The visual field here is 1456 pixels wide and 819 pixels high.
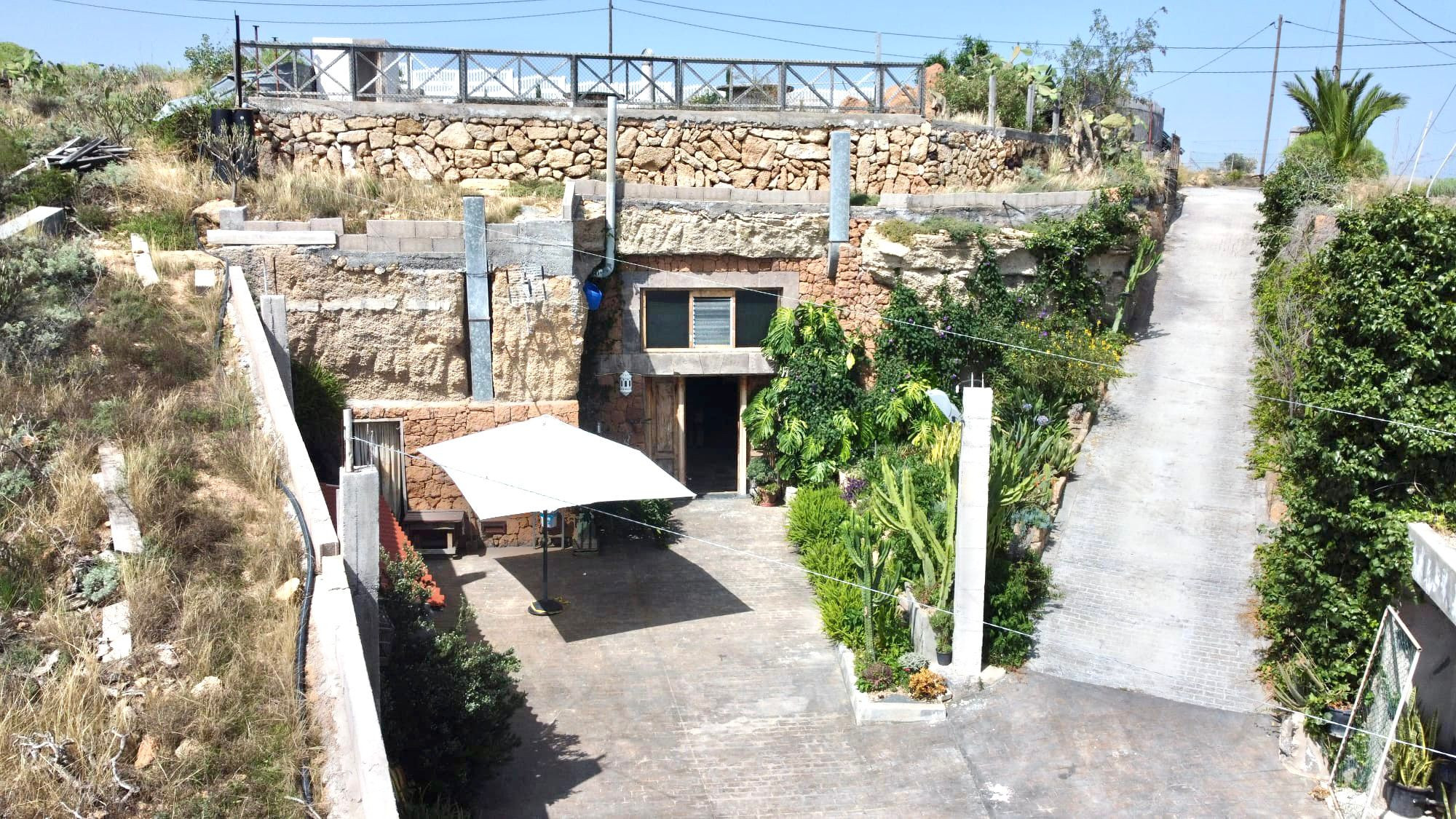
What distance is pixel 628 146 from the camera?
53.4 feet

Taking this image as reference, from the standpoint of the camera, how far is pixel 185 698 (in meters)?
6.36

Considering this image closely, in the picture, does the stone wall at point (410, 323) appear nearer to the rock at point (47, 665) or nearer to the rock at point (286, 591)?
the rock at point (286, 591)

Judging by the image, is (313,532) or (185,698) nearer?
(185,698)

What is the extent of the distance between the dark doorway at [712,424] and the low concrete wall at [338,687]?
10.5m

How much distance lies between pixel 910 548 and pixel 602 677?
3655 mm

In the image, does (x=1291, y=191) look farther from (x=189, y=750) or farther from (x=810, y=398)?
(x=189, y=750)

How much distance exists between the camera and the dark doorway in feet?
62.3

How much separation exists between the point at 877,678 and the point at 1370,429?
190 inches

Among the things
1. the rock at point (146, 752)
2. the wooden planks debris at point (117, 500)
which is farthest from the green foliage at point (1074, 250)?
the rock at point (146, 752)

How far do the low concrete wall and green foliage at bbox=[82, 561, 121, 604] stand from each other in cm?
125

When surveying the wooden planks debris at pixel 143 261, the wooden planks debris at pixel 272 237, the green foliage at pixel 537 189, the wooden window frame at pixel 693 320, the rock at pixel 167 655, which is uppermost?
the green foliage at pixel 537 189

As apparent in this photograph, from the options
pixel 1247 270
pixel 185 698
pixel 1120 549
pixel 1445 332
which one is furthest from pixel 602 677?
pixel 1247 270

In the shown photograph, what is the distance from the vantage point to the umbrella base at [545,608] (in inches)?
485

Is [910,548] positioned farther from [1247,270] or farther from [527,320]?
[1247,270]
